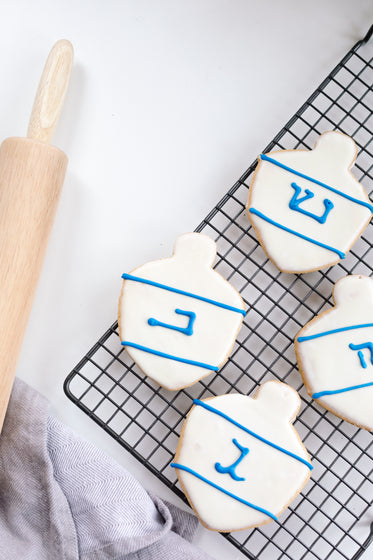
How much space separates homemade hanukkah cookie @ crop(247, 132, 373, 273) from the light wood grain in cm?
34

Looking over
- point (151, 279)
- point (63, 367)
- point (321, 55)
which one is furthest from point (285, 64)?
point (63, 367)

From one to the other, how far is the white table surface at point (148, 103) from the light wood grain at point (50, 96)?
0.10 meters

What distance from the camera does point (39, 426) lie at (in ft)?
3.10

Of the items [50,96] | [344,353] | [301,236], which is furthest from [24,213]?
[344,353]

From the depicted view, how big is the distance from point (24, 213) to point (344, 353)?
1.80 ft

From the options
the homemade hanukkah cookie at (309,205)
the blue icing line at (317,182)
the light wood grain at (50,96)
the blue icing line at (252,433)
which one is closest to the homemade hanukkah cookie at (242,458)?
the blue icing line at (252,433)

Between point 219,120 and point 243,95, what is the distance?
6 cm

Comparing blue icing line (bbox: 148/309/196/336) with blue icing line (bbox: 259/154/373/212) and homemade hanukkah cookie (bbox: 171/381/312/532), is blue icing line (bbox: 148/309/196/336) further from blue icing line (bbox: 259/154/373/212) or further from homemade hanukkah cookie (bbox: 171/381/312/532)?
blue icing line (bbox: 259/154/373/212)

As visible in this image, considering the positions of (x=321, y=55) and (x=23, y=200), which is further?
(x=321, y=55)

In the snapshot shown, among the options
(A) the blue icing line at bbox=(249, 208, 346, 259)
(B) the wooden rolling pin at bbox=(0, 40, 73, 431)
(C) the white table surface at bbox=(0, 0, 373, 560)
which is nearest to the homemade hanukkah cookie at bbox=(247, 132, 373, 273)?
(A) the blue icing line at bbox=(249, 208, 346, 259)

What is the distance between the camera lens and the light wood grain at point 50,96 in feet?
3.16

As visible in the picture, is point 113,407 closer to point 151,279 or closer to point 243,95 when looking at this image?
point 151,279

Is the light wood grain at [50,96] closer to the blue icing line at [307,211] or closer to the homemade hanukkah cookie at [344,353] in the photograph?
the blue icing line at [307,211]

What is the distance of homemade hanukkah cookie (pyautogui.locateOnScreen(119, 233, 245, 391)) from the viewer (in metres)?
0.94
